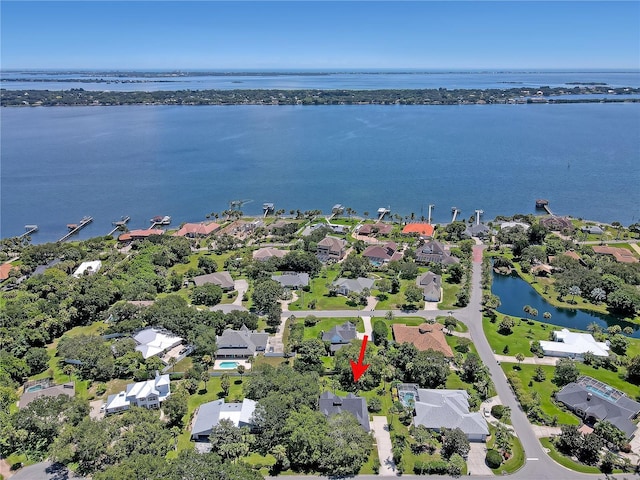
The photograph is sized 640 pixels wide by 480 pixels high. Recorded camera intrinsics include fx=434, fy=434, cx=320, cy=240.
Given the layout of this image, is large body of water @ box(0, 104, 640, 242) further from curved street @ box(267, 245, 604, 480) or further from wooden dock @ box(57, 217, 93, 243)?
curved street @ box(267, 245, 604, 480)

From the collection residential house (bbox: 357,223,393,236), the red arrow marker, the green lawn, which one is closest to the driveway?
the red arrow marker

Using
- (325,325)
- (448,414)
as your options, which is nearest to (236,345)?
(325,325)

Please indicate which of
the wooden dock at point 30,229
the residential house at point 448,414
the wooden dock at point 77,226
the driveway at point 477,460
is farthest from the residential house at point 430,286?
the wooden dock at point 30,229

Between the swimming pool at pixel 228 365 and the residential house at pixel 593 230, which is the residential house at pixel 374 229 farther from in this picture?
the swimming pool at pixel 228 365

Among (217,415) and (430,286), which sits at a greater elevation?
(430,286)

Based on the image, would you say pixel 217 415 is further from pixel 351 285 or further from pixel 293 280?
pixel 351 285

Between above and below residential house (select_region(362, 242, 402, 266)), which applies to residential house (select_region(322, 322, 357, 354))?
below
